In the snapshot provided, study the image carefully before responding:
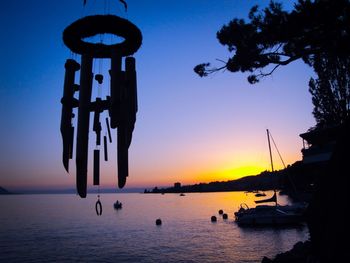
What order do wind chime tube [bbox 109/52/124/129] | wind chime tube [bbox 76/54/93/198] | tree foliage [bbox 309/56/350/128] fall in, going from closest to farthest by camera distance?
wind chime tube [bbox 76/54/93/198] < wind chime tube [bbox 109/52/124/129] < tree foliage [bbox 309/56/350/128]

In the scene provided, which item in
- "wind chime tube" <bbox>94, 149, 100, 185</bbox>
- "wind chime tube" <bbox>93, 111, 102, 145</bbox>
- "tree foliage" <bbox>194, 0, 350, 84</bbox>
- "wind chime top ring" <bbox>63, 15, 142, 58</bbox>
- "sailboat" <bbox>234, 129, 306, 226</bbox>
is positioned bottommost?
"sailboat" <bbox>234, 129, 306, 226</bbox>

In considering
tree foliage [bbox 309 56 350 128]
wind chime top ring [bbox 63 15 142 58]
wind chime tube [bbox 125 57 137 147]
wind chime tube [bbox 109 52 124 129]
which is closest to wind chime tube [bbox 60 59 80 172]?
wind chime top ring [bbox 63 15 142 58]

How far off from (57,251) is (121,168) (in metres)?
36.3

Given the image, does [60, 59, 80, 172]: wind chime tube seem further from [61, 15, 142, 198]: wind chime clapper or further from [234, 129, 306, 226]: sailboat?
[234, 129, 306, 226]: sailboat

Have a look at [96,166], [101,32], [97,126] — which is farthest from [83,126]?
[101,32]

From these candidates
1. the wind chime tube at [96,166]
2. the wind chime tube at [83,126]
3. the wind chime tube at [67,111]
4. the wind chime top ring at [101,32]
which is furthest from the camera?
the wind chime tube at [67,111]

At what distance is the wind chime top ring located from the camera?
5316 millimetres

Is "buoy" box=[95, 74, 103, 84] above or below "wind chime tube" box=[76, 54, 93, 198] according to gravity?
above

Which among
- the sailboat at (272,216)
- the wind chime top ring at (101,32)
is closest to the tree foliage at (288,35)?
the wind chime top ring at (101,32)

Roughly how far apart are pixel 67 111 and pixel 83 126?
2.42 feet

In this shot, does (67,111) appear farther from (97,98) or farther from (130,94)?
(130,94)

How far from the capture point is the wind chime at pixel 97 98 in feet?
17.0

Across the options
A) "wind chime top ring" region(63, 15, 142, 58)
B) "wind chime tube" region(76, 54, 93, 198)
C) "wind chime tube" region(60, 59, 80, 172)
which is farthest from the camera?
"wind chime tube" region(60, 59, 80, 172)

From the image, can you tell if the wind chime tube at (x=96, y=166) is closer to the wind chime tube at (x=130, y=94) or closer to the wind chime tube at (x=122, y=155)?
the wind chime tube at (x=122, y=155)
